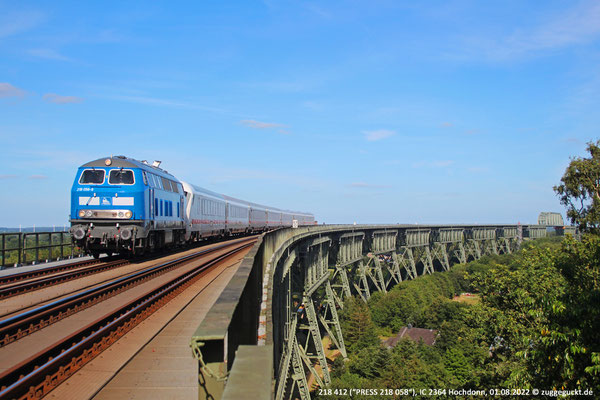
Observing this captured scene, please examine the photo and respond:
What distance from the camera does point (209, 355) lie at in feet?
9.74

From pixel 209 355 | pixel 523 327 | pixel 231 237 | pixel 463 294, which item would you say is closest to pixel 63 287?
pixel 209 355

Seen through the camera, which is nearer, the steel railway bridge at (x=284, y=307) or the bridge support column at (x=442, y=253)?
the steel railway bridge at (x=284, y=307)

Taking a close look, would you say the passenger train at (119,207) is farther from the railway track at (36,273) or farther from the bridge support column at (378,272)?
the bridge support column at (378,272)

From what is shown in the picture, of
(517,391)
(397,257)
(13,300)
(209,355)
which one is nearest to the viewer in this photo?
(209,355)

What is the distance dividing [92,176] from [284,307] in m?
8.46

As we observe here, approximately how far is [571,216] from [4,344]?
3429cm

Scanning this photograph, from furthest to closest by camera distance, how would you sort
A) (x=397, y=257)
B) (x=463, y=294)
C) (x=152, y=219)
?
1. (x=463, y=294)
2. (x=397, y=257)
3. (x=152, y=219)

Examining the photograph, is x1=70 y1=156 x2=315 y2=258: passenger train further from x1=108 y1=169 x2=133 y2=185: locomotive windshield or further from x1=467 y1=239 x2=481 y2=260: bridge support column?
x1=467 y1=239 x2=481 y2=260: bridge support column

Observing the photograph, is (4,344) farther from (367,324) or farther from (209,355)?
(367,324)

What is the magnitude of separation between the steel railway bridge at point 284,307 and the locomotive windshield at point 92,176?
252 inches

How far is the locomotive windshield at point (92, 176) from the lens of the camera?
17.1m

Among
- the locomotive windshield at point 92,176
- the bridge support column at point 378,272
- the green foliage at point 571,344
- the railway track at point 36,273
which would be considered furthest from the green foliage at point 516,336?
the locomotive windshield at point 92,176

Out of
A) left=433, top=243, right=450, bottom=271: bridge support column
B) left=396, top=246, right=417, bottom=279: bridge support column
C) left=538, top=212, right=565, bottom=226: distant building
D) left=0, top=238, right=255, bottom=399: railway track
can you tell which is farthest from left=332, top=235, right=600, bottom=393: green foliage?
left=538, top=212, right=565, bottom=226: distant building

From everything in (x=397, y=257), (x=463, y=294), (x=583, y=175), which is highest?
(x=583, y=175)
